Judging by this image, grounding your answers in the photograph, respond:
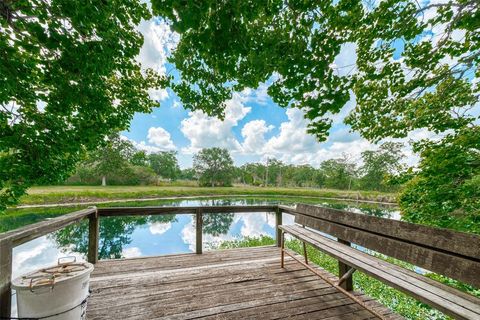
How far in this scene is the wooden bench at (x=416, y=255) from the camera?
110cm

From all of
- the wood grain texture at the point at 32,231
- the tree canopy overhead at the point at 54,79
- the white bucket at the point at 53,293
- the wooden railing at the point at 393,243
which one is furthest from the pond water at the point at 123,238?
the wooden railing at the point at 393,243

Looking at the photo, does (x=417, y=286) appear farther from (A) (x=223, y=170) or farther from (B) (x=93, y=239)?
(A) (x=223, y=170)

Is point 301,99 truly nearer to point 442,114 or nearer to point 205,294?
point 205,294

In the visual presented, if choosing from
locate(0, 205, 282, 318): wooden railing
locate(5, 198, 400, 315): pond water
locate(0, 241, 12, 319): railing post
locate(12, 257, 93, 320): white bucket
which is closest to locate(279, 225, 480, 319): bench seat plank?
locate(0, 205, 282, 318): wooden railing

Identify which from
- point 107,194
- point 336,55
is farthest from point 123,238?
point 107,194

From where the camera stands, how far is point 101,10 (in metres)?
2.23

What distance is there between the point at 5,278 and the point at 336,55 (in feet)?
10.7

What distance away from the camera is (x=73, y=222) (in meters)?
2.30

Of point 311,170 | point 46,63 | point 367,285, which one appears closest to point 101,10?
point 46,63

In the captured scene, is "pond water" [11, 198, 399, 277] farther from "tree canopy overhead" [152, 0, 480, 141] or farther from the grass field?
"tree canopy overhead" [152, 0, 480, 141]

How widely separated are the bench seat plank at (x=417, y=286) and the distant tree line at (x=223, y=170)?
17984 mm

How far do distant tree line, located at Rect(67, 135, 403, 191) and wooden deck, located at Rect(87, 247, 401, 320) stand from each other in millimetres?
16300

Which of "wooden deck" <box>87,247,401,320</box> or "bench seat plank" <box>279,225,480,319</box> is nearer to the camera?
"bench seat plank" <box>279,225,480,319</box>

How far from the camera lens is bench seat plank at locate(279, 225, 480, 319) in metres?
1.06
